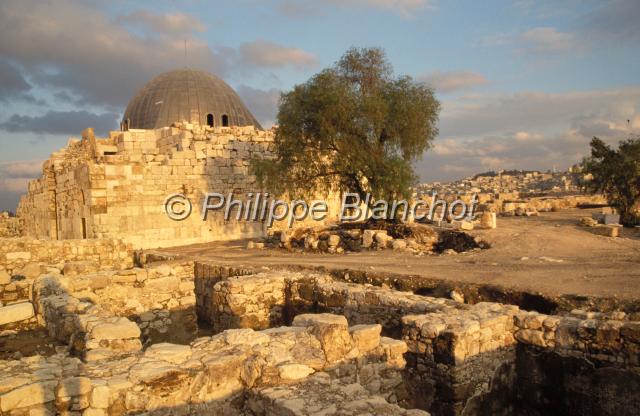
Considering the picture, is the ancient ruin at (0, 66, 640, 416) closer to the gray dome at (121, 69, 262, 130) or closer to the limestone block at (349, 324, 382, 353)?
the limestone block at (349, 324, 382, 353)

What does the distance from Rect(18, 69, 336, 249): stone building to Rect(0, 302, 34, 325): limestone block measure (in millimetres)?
8806

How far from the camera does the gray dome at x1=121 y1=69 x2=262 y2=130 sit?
993 inches

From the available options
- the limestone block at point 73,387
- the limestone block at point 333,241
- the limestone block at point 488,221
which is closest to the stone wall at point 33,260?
the limestone block at point 73,387

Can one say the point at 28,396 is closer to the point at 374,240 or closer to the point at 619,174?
the point at 374,240

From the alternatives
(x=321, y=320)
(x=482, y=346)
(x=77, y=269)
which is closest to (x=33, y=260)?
(x=77, y=269)

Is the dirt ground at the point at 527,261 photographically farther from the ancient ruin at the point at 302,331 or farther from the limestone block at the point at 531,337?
the limestone block at the point at 531,337

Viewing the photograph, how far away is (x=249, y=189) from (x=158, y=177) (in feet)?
12.9

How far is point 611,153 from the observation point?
17.0 meters

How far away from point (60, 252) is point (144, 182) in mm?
5173

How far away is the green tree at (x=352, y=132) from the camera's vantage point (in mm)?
14453

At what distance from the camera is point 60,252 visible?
11914 mm

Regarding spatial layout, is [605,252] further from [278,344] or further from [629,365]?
[278,344]

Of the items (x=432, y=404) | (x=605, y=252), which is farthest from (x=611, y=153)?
(x=432, y=404)

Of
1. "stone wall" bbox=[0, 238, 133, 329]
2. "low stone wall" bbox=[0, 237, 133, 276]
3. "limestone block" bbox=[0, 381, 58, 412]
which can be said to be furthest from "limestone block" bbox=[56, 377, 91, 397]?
"low stone wall" bbox=[0, 237, 133, 276]
